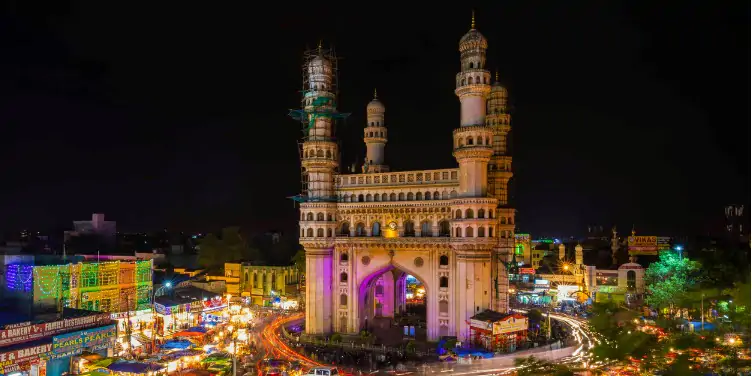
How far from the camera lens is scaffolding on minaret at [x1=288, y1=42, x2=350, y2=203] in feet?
155

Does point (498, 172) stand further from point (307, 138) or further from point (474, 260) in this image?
point (307, 138)

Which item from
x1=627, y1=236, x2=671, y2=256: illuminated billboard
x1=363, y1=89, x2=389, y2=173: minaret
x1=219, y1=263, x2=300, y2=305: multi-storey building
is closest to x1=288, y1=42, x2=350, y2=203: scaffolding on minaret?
x1=363, y1=89, x2=389, y2=173: minaret

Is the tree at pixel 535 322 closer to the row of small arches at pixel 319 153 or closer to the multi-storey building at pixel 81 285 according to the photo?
the row of small arches at pixel 319 153

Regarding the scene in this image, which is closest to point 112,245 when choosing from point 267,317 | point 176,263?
point 176,263

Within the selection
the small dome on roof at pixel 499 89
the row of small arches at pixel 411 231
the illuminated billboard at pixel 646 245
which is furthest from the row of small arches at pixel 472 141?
the illuminated billboard at pixel 646 245

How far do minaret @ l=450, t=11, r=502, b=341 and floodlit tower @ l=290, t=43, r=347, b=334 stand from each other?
33.8 feet

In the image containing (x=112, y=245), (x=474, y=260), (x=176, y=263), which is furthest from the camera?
(x=112, y=245)

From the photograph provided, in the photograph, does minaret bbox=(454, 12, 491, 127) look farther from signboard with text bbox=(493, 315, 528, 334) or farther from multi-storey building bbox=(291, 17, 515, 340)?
signboard with text bbox=(493, 315, 528, 334)

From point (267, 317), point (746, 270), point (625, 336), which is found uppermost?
point (746, 270)

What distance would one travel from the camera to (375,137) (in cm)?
5469

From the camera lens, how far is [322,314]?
46406 mm

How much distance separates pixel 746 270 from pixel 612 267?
61.7m

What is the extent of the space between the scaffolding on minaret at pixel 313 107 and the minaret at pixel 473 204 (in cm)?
1063

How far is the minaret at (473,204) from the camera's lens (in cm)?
4141
